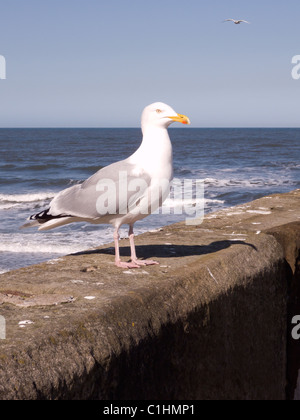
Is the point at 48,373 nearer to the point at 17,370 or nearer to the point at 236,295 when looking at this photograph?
the point at 17,370

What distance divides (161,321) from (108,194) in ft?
3.66

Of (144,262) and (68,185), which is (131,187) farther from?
(68,185)

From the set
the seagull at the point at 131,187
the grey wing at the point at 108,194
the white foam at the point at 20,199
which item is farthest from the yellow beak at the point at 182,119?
the white foam at the point at 20,199

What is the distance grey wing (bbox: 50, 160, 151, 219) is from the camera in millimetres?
2923

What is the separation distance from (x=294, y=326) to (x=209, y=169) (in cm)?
2165

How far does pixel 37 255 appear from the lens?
821 cm

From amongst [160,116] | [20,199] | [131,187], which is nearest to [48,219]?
[131,187]

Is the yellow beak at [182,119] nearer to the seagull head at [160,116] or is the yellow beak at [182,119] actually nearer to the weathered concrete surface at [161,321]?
the seagull head at [160,116]

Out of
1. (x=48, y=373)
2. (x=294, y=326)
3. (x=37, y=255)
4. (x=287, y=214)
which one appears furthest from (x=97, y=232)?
(x=48, y=373)

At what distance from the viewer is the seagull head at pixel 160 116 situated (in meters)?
3.09

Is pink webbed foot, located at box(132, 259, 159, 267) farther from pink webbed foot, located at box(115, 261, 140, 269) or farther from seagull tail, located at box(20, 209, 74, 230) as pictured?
seagull tail, located at box(20, 209, 74, 230)
